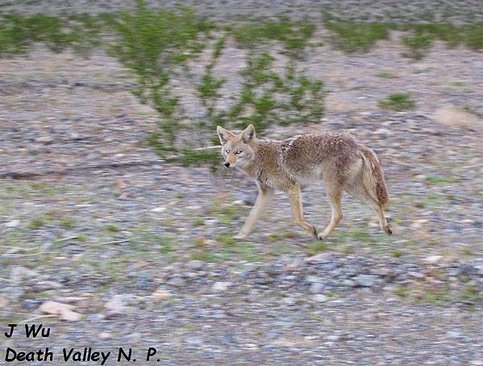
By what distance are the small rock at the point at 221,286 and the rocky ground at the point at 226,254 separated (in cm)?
1

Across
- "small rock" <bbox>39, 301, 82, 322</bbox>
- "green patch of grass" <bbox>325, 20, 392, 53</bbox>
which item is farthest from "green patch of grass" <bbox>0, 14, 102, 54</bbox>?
"small rock" <bbox>39, 301, 82, 322</bbox>

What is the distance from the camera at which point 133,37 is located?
36.7ft

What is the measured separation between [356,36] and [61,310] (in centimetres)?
1264

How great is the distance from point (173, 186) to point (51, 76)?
19.0 feet

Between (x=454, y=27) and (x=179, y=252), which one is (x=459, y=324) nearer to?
(x=179, y=252)

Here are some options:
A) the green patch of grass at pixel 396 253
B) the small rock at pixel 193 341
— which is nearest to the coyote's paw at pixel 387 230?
→ the green patch of grass at pixel 396 253

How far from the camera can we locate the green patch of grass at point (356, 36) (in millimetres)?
18500

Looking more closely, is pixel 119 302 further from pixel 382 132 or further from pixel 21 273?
pixel 382 132

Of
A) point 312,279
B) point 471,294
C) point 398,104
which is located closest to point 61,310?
point 312,279

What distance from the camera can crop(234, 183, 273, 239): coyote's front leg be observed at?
8641mm

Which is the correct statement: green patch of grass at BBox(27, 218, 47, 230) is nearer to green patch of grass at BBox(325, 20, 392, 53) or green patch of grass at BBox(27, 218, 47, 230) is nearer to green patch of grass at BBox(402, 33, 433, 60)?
green patch of grass at BBox(402, 33, 433, 60)

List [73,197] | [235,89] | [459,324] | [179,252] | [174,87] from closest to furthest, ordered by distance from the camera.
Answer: [459,324], [179,252], [73,197], [174,87], [235,89]

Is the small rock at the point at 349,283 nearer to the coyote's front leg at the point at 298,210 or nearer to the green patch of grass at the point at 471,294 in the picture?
the green patch of grass at the point at 471,294

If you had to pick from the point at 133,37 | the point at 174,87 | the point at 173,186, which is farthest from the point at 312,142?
Result: the point at 174,87
